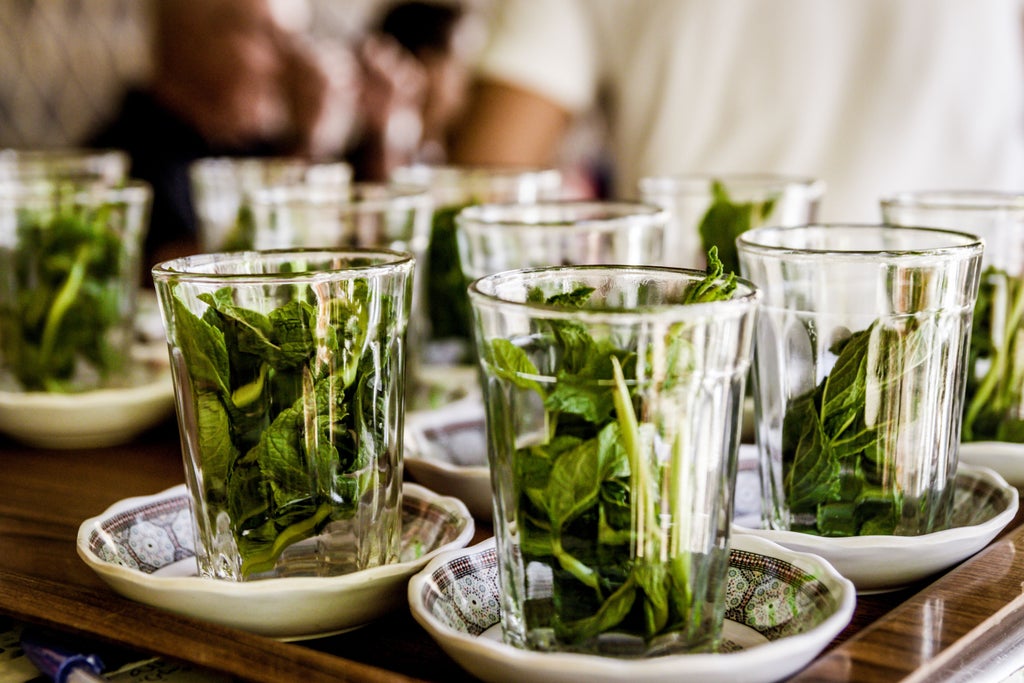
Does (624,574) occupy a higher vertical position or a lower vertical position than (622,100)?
lower

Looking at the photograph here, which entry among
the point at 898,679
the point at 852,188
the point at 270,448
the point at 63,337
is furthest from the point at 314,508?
the point at 852,188

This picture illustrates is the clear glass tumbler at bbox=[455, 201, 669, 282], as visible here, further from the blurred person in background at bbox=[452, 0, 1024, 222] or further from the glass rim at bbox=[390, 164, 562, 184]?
the blurred person in background at bbox=[452, 0, 1024, 222]

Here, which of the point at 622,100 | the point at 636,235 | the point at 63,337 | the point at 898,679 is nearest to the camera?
the point at 898,679

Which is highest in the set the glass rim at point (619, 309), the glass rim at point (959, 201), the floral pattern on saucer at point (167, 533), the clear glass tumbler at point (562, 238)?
the glass rim at point (959, 201)

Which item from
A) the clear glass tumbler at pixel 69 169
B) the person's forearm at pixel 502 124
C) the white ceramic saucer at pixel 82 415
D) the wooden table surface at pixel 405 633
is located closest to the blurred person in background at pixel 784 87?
the person's forearm at pixel 502 124

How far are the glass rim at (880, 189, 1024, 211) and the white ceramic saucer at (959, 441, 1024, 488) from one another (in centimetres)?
17

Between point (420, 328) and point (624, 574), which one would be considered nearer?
point (624, 574)

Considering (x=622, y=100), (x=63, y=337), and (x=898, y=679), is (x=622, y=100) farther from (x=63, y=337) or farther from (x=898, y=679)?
(x=898, y=679)

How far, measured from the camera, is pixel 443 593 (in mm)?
547

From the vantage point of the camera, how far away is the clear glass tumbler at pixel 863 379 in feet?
1.96

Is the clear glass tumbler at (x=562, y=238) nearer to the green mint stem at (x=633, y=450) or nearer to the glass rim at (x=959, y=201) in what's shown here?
the glass rim at (x=959, y=201)

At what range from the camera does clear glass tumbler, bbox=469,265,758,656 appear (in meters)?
0.47

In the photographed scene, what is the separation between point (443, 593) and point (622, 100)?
4.90 feet

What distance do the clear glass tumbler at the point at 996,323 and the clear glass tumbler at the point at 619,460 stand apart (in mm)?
348
